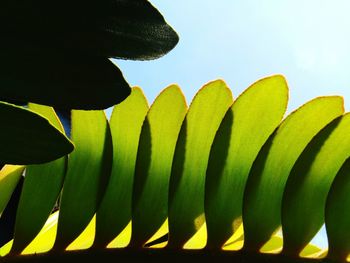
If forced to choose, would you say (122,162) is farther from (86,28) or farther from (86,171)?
(86,28)

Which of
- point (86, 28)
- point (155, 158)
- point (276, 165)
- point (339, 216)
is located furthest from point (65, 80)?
point (339, 216)

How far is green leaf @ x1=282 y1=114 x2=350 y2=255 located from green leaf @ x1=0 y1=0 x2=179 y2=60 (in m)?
0.37

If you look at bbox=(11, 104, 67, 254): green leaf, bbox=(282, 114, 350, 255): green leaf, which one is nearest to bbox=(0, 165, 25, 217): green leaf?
bbox=(11, 104, 67, 254): green leaf

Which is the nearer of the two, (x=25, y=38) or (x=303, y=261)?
(x=25, y=38)

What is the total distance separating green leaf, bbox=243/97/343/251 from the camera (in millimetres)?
1009

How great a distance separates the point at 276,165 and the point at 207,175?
13 centimetres

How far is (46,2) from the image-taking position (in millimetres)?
721

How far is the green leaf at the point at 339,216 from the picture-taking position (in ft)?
3.22

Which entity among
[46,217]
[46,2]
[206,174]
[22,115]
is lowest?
[46,217]

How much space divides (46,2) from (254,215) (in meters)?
0.54

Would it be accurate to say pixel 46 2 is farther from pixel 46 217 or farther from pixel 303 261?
pixel 303 261

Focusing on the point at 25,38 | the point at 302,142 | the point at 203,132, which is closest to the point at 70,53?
the point at 25,38

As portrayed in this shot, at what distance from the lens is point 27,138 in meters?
0.76

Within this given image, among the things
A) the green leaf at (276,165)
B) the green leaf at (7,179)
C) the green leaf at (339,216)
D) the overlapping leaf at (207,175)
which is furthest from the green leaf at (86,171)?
the green leaf at (339,216)
